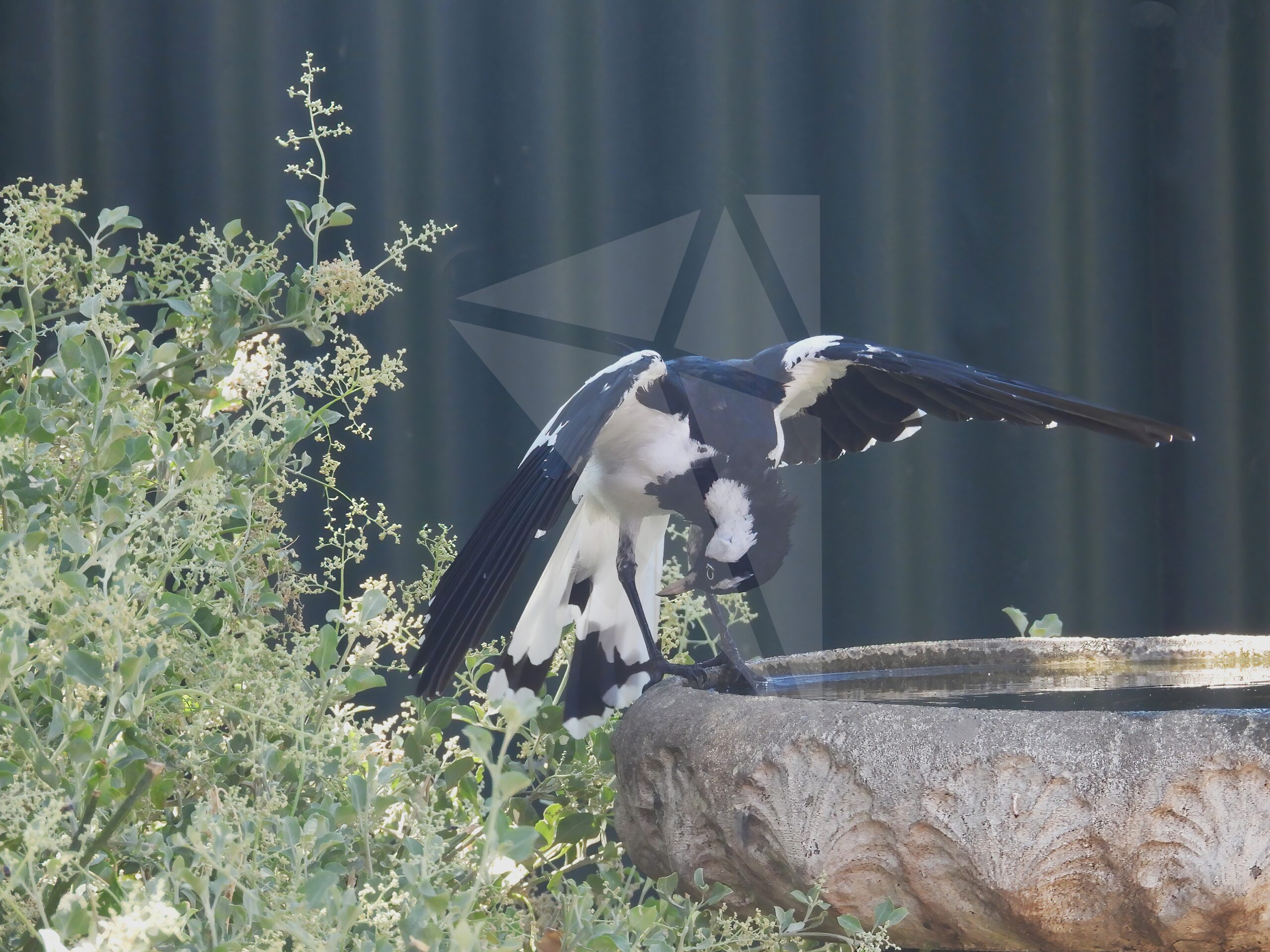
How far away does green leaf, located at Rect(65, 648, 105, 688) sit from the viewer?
64 centimetres

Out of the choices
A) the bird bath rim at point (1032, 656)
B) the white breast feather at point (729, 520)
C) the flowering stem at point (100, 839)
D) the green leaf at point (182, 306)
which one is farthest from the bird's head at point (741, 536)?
the flowering stem at point (100, 839)

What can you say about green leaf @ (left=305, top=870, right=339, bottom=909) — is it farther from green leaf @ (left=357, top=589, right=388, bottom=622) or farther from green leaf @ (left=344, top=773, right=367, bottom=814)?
green leaf @ (left=357, top=589, right=388, bottom=622)

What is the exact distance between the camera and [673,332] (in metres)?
2.31

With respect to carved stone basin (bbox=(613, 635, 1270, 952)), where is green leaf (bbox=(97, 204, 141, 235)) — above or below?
above

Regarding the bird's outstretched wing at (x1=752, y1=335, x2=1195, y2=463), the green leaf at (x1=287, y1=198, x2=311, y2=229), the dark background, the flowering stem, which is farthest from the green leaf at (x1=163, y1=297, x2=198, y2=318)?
the dark background

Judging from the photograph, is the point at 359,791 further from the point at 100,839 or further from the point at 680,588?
the point at 680,588

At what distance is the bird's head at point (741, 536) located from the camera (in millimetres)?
1407

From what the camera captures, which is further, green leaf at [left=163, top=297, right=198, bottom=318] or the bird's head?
the bird's head

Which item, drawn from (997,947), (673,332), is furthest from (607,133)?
(997,947)

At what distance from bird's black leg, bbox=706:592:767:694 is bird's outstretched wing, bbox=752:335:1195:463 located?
0.20 m

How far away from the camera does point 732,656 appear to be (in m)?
1.41

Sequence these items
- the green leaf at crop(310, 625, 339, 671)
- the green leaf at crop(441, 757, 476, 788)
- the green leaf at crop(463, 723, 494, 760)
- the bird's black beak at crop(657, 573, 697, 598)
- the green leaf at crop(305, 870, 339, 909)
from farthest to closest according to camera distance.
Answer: the bird's black beak at crop(657, 573, 697, 598), the green leaf at crop(441, 757, 476, 788), the green leaf at crop(310, 625, 339, 671), the green leaf at crop(305, 870, 339, 909), the green leaf at crop(463, 723, 494, 760)

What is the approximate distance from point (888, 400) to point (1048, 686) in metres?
0.53

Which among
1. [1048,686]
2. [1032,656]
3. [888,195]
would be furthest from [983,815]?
[888,195]
